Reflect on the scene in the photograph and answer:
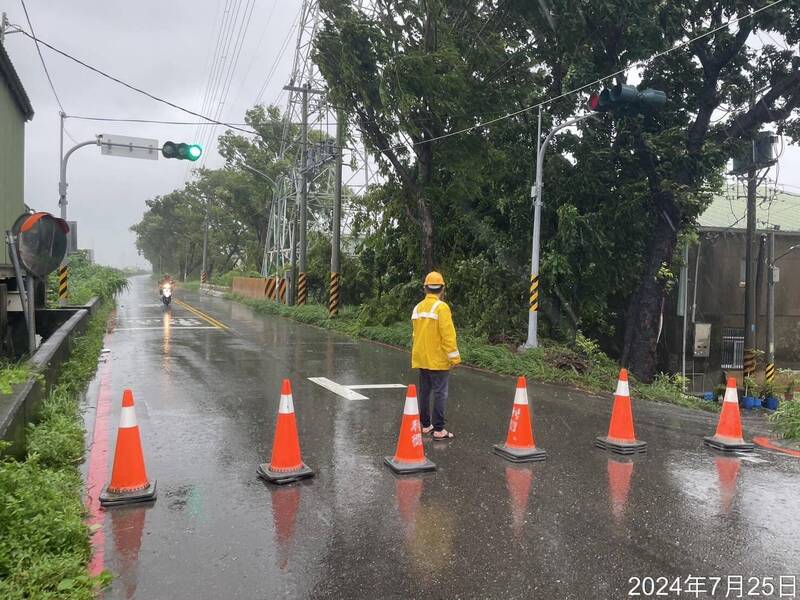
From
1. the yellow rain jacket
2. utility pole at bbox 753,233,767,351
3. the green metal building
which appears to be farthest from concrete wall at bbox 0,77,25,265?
utility pole at bbox 753,233,767,351

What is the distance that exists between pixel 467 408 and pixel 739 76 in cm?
1119

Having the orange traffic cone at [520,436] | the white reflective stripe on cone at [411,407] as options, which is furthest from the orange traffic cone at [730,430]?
the white reflective stripe on cone at [411,407]

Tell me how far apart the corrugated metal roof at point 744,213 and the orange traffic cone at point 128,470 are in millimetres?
20815

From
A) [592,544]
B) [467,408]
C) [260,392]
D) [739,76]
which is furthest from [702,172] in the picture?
[592,544]

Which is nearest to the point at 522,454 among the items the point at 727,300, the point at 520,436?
the point at 520,436

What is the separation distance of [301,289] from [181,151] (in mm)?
11198

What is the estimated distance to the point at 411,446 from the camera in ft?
18.7

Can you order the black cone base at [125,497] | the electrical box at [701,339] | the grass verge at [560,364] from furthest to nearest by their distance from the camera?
the electrical box at [701,339] → the grass verge at [560,364] → the black cone base at [125,497]

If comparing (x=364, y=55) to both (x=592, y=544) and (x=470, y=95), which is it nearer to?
(x=470, y=95)

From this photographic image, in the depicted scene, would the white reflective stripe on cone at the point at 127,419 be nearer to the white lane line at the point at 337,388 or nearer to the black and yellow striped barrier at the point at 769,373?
the white lane line at the point at 337,388

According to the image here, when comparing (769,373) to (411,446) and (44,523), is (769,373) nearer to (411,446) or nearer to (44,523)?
(411,446)

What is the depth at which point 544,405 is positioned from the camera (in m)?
9.04

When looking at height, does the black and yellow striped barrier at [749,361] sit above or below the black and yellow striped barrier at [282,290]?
below

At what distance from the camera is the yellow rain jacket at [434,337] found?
6523 millimetres
